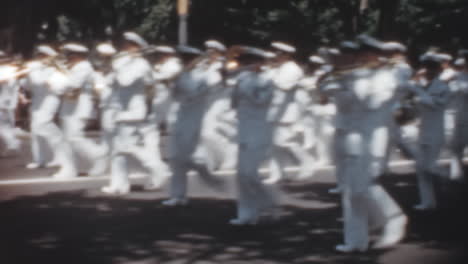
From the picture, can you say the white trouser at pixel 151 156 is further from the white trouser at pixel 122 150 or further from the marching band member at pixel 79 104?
the marching band member at pixel 79 104

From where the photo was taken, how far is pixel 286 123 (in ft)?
38.2

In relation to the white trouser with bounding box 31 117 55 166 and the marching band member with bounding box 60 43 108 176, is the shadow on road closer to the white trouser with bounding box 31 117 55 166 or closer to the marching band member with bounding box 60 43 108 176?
the marching band member with bounding box 60 43 108 176

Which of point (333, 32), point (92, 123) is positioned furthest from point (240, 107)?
point (333, 32)

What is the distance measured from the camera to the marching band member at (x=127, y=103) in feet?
32.2

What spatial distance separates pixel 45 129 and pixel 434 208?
601 cm

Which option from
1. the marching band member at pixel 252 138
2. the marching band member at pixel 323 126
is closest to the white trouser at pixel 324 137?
the marching band member at pixel 323 126

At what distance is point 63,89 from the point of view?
11.5 m

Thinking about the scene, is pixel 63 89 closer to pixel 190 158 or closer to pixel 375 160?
pixel 190 158

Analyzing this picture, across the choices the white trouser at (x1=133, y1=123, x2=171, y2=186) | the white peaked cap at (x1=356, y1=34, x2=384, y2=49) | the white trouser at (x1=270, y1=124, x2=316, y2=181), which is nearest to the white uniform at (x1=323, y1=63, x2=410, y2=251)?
the white peaked cap at (x1=356, y1=34, x2=384, y2=49)

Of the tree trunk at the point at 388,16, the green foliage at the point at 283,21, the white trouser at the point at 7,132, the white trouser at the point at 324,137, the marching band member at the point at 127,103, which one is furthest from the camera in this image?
the green foliage at the point at 283,21

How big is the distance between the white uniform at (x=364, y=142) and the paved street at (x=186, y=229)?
1.12 feet

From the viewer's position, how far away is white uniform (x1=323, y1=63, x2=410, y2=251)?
6898mm

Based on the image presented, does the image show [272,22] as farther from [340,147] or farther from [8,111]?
[340,147]

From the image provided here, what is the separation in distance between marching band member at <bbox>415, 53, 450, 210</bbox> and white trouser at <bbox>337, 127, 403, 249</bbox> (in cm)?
259
